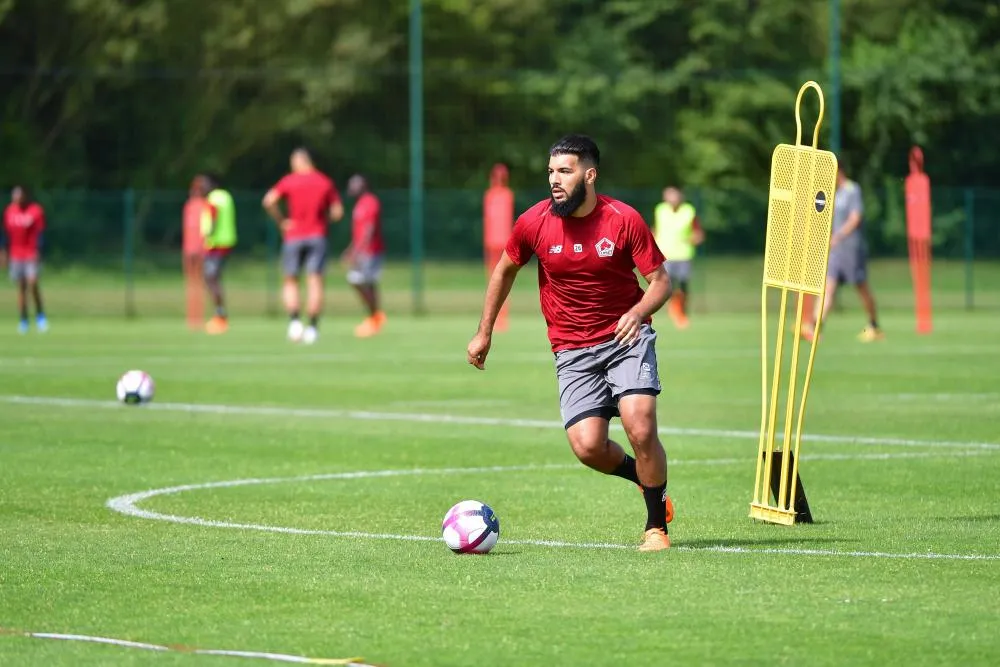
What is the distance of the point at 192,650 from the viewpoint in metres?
6.37

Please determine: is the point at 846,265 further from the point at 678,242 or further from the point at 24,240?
the point at 24,240

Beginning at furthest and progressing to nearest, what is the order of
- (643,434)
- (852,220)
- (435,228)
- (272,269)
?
1. (435,228)
2. (272,269)
3. (852,220)
4. (643,434)

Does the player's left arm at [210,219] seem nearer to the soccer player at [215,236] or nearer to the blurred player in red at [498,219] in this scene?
the soccer player at [215,236]

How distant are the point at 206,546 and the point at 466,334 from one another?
66.3 ft

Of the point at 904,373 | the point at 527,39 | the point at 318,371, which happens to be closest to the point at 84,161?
the point at 527,39

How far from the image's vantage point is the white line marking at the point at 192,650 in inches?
241

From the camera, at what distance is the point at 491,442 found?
13.7 meters

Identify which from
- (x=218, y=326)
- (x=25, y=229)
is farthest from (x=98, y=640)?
(x=25, y=229)

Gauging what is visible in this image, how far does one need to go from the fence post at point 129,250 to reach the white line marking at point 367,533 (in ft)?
81.7

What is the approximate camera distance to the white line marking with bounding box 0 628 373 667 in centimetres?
612

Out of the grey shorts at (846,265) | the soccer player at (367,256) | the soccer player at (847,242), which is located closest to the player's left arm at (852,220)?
the soccer player at (847,242)

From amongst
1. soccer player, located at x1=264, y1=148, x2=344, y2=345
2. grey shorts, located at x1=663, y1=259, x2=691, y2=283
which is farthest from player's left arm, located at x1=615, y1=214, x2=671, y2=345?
grey shorts, located at x1=663, y1=259, x2=691, y2=283

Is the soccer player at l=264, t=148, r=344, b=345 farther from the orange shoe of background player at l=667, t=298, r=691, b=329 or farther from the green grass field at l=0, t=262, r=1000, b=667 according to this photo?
the orange shoe of background player at l=667, t=298, r=691, b=329

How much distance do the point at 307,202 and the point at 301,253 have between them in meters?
0.75
